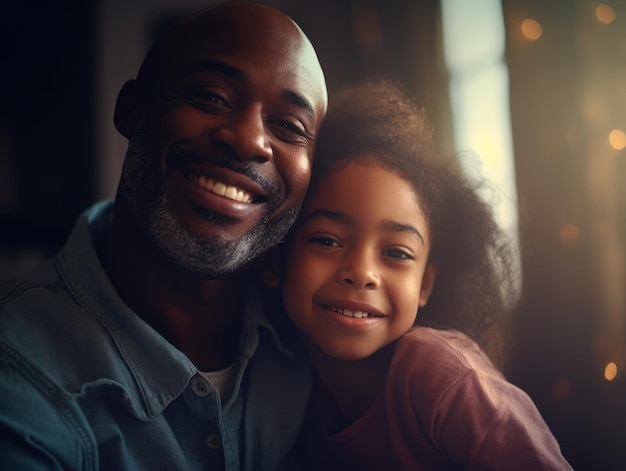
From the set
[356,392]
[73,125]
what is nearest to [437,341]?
[356,392]

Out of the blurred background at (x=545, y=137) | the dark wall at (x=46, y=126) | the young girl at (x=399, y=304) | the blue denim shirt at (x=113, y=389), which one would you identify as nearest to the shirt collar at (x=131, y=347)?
the blue denim shirt at (x=113, y=389)

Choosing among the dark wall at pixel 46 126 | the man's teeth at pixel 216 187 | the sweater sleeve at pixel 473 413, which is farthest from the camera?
the dark wall at pixel 46 126

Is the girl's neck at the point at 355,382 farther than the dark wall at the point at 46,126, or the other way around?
the dark wall at the point at 46,126

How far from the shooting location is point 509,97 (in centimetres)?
81

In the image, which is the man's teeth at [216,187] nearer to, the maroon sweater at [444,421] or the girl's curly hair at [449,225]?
the girl's curly hair at [449,225]

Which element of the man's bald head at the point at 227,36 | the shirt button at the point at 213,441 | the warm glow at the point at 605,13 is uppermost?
the warm glow at the point at 605,13

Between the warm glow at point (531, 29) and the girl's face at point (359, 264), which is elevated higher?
the warm glow at point (531, 29)

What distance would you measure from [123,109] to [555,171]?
582mm

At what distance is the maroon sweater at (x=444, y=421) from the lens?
584 millimetres

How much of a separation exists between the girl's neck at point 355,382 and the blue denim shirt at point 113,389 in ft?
0.19

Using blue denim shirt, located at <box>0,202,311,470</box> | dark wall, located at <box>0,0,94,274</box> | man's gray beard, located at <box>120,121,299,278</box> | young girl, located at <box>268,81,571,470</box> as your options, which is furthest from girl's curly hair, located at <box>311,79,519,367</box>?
Result: dark wall, located at <box>0,0,94,274</box>

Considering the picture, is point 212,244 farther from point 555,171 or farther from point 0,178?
point 0,178

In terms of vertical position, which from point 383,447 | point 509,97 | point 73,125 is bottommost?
point 383,447

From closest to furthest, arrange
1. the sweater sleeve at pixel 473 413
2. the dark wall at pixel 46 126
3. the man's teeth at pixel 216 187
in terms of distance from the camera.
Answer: the sweater sleeve at pixel 473 413
the man's teeth at pixel 216 187
the dark wall at pixel 46 126
